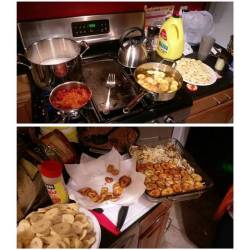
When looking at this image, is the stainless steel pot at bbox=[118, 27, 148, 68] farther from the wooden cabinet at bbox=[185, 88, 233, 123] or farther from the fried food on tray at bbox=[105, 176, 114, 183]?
the fried food on tray at bbox=[105, 176, 114, 183]

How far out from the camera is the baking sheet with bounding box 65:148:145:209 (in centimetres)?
69

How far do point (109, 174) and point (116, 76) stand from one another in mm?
404

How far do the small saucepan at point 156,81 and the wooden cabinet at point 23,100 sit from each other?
36 cm

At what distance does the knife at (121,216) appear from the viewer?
25.2 inches

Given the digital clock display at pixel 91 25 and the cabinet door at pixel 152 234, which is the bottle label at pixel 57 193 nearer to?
the cabinet door at pixel 152 234

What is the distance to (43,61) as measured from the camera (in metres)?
0.99

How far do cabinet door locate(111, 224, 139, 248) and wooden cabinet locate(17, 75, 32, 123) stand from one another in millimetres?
547

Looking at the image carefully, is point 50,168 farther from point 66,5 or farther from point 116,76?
point 66,5

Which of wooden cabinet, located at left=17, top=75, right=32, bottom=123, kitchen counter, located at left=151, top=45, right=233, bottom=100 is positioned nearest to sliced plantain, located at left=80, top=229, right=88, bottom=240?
wooden cabinet, located at left=17, top=75, right=32, bottom=123

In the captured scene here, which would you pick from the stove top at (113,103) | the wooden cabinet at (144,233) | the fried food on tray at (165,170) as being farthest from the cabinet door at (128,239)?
the stove top at (113,103)

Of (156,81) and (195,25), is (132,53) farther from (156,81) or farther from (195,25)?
(195,25)

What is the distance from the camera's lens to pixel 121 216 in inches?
26.0

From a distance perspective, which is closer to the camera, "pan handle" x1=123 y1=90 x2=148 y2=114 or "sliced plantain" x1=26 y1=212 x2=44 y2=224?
"sliced plantain" x1=26 y1=212 x2=44 y2=224
